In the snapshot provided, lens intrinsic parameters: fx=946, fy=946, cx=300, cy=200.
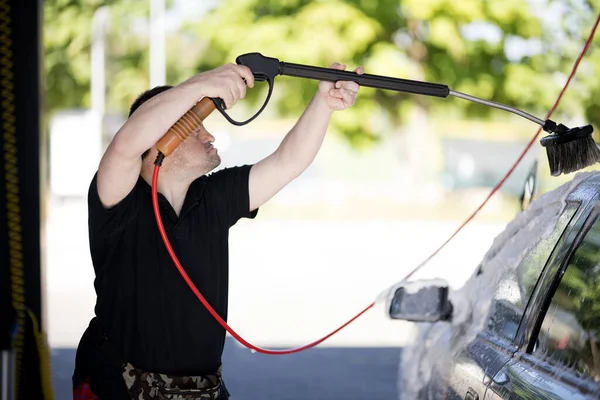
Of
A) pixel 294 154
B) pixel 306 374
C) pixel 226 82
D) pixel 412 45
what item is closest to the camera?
pixel 226 82

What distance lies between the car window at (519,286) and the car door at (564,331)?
0.08 meters

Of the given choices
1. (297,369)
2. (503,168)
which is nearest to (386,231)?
(503,168)

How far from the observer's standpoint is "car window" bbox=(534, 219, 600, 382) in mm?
2176

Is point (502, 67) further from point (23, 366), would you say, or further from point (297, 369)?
point (23, 366)

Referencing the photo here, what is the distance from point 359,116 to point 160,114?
2383cm

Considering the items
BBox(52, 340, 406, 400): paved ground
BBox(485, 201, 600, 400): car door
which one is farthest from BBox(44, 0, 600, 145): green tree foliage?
BBox(485, 201, 600, 400): car door

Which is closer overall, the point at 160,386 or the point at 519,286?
the point at 519,286

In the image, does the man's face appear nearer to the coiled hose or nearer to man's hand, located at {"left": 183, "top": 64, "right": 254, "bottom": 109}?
man's hand, located at {"left": 183, "top": 64, "right": 254, "bottom": 109}

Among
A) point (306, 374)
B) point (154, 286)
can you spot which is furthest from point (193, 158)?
point (306, 374)

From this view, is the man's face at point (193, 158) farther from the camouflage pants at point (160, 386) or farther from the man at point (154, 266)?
the camouflage pants at point (160, 386)

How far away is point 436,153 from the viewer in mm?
27328

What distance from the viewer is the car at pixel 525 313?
2262mm

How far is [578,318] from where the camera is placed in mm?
2311

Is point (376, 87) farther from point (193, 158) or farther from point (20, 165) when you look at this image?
point (20, 165)
